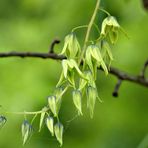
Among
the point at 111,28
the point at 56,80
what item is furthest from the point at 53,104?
the point at 56,80

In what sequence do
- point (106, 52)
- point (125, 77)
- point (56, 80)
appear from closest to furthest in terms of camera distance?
1. point (106, 52)
2. point (125, 77)
3. point (56, 80)

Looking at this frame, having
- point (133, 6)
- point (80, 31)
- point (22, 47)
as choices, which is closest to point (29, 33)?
point (22, 47)

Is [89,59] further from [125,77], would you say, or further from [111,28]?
[125,77]

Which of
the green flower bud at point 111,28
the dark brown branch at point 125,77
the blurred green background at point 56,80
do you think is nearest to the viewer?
the green flower bud at point 111,28

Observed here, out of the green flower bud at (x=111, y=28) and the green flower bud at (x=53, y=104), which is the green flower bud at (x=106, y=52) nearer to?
the green flower bud at (x=111, y=28)

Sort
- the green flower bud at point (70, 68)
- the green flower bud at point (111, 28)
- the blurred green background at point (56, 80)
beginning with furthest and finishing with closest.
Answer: the blurred green background at point (56, 80), the green flower bud at point (111, 28), the green flower bud at point (70, 68)

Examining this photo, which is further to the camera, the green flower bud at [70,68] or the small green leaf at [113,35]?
the small green leaf at [113,35]

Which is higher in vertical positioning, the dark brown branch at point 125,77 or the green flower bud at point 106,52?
the green flower bud at point 106,52

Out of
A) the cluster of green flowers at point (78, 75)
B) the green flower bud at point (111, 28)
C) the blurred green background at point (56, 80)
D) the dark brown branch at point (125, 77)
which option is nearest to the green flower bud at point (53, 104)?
the cluster of green flowers at point (78, 75)

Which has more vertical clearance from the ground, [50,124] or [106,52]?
[106,52]
